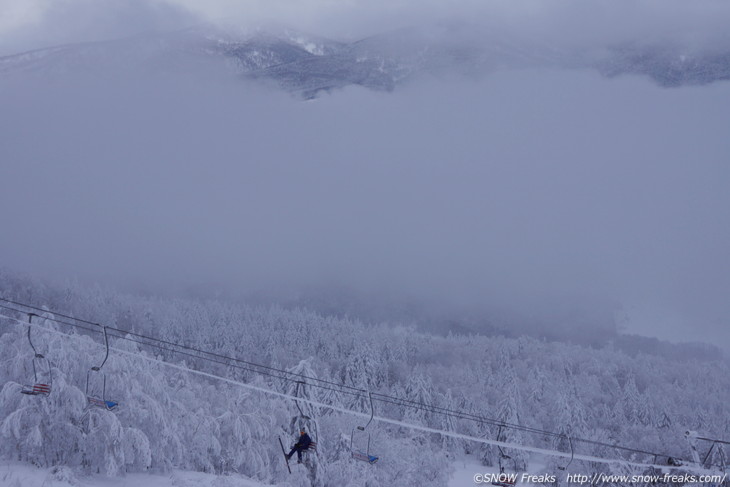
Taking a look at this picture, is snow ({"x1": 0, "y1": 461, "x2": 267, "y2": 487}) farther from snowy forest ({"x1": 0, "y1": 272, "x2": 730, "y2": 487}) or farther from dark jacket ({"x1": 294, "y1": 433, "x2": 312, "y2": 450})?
dark jacket ({"x1": 294, "y1": 433, "x2": 312, "y2": 450})

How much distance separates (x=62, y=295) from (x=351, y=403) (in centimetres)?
11401

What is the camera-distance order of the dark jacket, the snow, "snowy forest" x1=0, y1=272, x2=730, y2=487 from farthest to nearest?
"snowy forest" x1=0, y1=272, x2=730, y2=487 < the dark jacket < the snow

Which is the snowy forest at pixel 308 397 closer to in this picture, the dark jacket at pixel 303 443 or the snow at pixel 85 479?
the snow at pixel 85 479

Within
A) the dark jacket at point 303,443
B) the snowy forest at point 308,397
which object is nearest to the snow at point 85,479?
the snowy forest at point 308,397

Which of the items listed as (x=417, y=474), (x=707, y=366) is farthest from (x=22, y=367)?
(x=707, y=366)

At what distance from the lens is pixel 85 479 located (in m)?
22.0

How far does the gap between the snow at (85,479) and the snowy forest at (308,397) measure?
78cm

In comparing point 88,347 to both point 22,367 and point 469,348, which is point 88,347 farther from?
point 469,348

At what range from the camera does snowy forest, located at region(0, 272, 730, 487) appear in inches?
984

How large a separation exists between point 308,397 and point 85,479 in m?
20.9

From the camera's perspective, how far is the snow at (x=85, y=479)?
17812 mm

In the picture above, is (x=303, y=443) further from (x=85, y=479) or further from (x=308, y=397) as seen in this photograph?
(x=308, y=397)

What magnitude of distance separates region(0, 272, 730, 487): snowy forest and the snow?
0.78m

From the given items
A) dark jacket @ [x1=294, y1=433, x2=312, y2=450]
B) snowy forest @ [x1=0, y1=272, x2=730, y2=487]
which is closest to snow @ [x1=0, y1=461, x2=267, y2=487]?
snowy forest @ [x1=0, y1=272, x2=730, y2=487]
